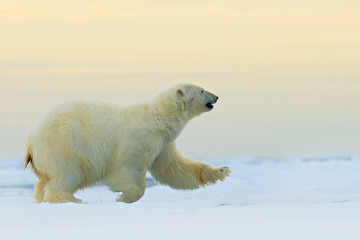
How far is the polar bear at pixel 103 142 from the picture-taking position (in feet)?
21.2

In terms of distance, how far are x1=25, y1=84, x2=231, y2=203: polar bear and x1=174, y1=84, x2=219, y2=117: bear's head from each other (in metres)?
0.01

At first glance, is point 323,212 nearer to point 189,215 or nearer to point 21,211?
point 189,215

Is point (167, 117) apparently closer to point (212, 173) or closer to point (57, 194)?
point (212, 173)

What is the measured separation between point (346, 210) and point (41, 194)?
3.20 metres

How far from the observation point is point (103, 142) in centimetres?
659

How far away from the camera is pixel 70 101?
6781 millimetres

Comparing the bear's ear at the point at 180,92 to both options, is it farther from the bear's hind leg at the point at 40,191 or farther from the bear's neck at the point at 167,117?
the bear's hind leg at the point at 40,191

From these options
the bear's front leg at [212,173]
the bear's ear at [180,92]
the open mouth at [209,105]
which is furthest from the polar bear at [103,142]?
the bear's front leg at [212,173]

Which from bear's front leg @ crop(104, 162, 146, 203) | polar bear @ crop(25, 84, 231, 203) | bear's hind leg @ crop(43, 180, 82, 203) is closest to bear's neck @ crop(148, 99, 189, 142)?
polar bear @ crop(25, 84, 231, 203)

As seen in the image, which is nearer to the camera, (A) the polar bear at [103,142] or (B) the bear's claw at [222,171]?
(A) the polar bear at [103,142]

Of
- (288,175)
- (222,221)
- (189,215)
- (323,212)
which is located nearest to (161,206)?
(189,215)

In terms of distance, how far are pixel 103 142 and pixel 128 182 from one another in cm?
50

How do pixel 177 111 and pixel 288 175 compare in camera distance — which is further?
pixel 288 175

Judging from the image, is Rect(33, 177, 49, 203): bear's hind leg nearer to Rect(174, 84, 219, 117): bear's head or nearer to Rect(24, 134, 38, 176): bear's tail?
Rect(24, 134, 38, 176): bear's tail
